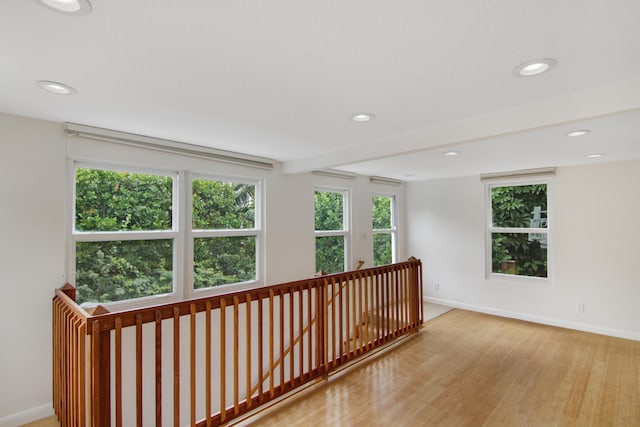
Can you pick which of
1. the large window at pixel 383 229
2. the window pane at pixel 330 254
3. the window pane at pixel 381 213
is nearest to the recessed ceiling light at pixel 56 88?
the window pane at pixel 330 254

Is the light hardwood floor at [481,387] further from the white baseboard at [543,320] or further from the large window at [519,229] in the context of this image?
the large window at [519,229]

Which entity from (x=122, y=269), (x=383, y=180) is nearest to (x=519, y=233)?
(x=383, y=180)

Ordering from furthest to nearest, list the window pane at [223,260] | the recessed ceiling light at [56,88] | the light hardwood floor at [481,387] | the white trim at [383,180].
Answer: the white trim at [383,180] < the window pane at [223,260] < the light hardwood floor at [481,387] < the recessed ceiling light at [56,88]

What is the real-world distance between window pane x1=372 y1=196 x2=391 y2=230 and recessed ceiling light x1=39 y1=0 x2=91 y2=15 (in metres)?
4.94

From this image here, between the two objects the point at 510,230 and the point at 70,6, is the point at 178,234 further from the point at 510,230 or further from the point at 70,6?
the point at 510,230

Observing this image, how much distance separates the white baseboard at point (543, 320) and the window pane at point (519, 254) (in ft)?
2.03

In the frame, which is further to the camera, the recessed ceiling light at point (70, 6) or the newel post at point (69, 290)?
the newel post at point (69, 290)

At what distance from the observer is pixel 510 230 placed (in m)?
5.06

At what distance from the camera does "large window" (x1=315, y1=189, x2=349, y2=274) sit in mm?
4812

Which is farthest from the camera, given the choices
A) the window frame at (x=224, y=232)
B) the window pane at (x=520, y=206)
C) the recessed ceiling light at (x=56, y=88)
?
the window pane at (x=520, y=206)

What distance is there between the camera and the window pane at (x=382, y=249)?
5736 millimetres

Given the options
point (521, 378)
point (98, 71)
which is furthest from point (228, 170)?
point (521, 378)

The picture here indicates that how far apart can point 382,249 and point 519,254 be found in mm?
2152

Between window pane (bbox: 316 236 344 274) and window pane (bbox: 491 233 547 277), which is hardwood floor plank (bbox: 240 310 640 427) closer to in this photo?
window pane (bbox: 491 233 547 277)
